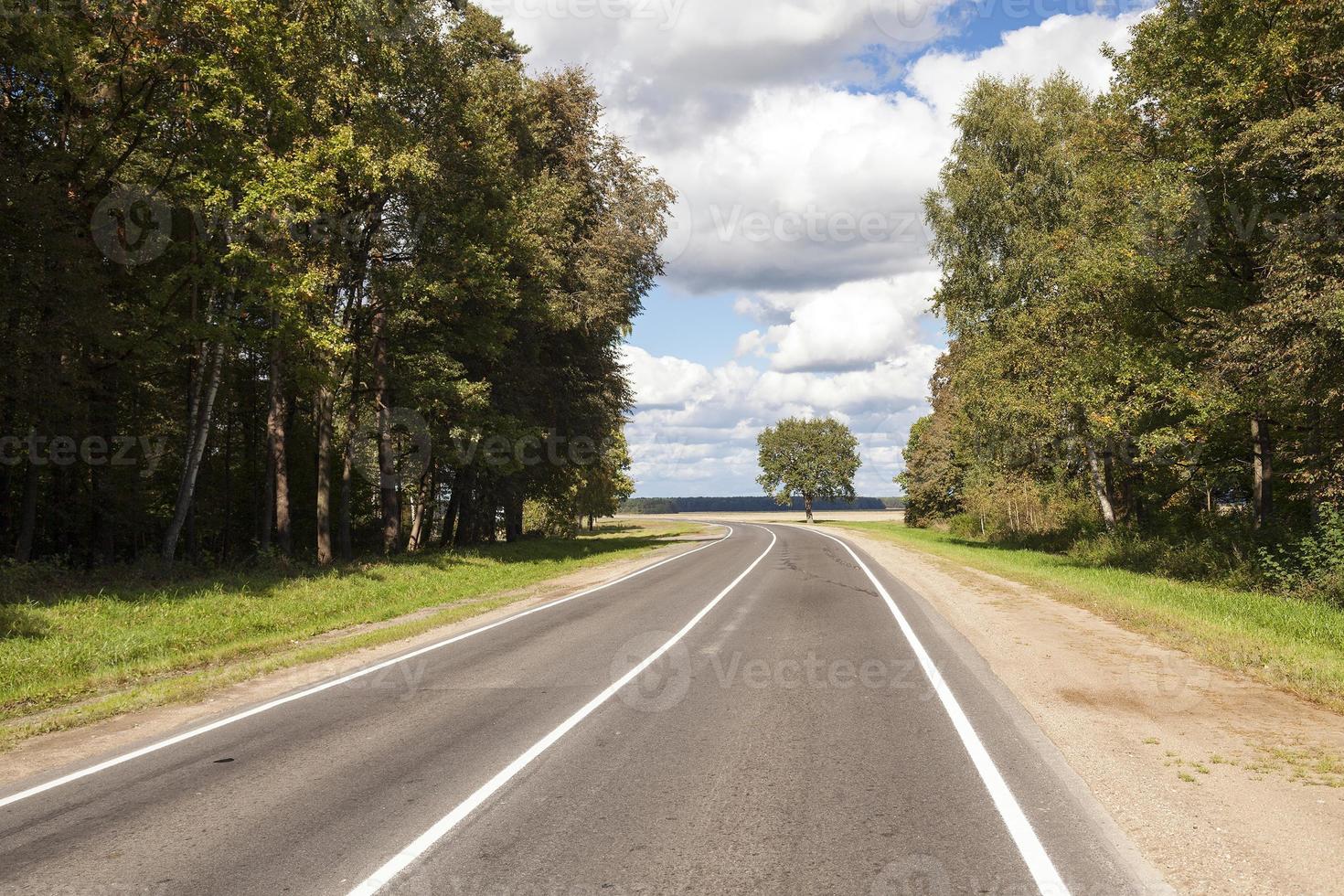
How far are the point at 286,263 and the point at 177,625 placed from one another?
9.17m

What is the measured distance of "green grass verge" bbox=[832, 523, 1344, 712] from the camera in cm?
908

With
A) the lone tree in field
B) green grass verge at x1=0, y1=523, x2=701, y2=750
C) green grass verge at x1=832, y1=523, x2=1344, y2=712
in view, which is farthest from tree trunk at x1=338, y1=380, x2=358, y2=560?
the lone tree in field

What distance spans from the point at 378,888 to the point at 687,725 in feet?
11.5

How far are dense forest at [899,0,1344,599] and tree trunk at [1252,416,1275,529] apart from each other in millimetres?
54

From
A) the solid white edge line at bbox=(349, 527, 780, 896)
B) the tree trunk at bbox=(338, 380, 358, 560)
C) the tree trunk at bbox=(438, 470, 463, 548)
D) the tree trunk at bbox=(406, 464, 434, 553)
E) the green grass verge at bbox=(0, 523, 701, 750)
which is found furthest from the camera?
the tree trunk at bbox=(438, 470, 463, 548)

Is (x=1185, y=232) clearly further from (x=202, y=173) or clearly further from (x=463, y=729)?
(x=202, y=173)

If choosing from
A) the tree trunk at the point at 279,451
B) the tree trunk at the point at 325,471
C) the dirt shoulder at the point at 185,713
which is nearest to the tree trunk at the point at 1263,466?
the dirt shoulder at the point at 185,713

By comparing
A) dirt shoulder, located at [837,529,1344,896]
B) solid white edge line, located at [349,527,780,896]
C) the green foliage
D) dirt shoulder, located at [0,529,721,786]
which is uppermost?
the green foliage

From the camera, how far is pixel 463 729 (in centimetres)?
737

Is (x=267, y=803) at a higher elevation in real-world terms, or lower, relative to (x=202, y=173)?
lower

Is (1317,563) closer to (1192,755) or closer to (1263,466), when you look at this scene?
(1263,466)

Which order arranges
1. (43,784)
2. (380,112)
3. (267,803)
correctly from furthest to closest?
(380,112) < (43,784) < (267,803)

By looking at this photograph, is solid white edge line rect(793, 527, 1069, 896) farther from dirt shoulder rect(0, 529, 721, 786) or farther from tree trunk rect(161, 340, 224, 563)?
tree trunk rect(161, 340, 224, 563)

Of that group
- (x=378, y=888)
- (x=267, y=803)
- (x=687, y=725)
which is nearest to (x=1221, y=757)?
(x=687, y=725)
